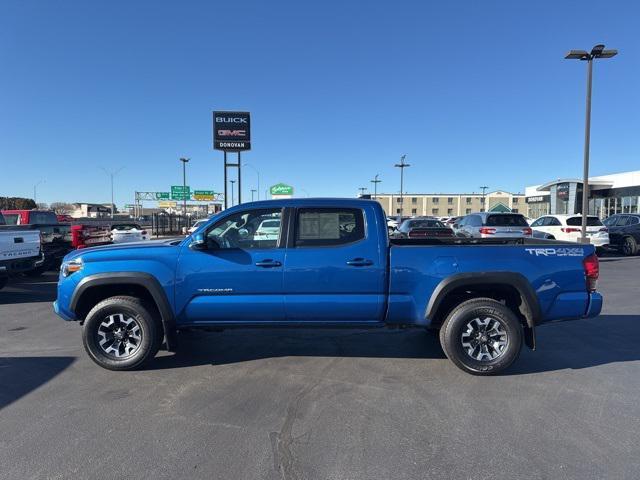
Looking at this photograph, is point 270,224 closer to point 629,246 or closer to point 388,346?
point 388,346

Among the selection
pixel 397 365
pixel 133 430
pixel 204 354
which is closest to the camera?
pixel 133 430

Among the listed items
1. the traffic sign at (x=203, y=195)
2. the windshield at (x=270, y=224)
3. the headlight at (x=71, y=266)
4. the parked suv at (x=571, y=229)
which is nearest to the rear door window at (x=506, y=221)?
the parked suv at (x=571, y=229)

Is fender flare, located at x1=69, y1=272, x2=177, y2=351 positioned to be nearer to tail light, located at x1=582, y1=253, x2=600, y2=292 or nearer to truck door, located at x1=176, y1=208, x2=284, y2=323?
truck door, located at x1=176, y1=208, x2=284, y2=323

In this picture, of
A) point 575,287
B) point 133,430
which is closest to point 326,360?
point 133,430

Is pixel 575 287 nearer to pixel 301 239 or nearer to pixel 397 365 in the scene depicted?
pixel 397 365

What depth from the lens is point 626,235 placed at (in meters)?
17.2

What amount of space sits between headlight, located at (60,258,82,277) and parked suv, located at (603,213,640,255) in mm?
Answer: 19797

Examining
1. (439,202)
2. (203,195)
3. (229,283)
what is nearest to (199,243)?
(229,283)

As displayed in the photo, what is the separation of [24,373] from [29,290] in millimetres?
6282

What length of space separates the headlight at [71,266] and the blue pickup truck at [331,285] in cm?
2

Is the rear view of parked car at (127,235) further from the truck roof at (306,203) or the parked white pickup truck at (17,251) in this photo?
the truck roof at (306,203)

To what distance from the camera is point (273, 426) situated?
3.40 metres

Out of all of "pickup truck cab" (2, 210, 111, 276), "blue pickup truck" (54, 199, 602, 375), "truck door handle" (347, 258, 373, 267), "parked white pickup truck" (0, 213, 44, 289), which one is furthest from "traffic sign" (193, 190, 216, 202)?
"truck door handle" (347, 258, 373, 267)

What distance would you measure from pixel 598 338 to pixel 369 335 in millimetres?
3181
